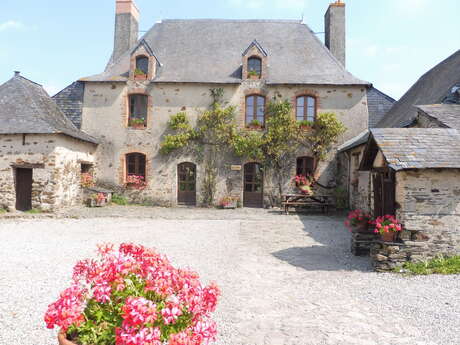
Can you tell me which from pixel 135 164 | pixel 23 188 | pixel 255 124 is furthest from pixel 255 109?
pixel 23 188

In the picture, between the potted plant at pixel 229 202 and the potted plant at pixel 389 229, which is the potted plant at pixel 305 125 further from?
the potted plant at pixel 389 229

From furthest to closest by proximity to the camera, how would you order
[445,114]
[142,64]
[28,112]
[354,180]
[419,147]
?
[142,64] → [354,180] → [28,112] → [445,114] → [419,147]

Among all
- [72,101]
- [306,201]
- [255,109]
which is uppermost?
[72,101]

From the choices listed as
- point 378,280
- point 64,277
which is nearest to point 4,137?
point 64,277

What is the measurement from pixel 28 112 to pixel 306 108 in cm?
1104

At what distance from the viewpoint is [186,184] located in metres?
14.7

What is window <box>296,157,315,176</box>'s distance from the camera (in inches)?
563

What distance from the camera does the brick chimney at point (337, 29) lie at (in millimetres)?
15750

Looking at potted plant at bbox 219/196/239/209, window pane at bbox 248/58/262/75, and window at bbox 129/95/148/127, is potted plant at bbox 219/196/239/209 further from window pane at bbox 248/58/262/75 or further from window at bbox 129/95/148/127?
window pane at bbox 248/58/262/75

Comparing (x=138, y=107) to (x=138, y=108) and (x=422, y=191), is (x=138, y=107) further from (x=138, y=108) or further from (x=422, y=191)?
(x=422, y=191)

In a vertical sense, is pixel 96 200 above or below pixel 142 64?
below

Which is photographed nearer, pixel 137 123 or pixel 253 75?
pixel 253 75

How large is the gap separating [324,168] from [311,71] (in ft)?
14.2

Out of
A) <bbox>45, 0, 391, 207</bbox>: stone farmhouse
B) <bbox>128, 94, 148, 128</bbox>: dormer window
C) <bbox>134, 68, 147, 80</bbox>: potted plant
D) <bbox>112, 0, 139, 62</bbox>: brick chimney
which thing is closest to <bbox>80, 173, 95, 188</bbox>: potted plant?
<bbox>45, 0, 391, 207</bbox>: stone farmhouse
